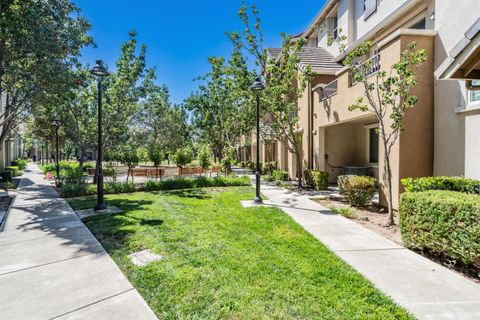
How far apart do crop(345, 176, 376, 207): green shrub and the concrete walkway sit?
296 inches

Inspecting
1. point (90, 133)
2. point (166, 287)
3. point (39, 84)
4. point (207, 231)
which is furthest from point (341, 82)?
point (90, 133)

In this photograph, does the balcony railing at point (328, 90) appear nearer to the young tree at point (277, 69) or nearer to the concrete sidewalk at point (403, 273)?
the young tree at point (277, 69)

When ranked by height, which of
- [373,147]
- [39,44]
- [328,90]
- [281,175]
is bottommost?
[281,175]

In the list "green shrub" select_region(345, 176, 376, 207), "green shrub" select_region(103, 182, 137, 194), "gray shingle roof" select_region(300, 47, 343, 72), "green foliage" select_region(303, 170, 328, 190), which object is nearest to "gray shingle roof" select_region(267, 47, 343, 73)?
"gray shingle roof" select_region(300, 47, 343, 72)

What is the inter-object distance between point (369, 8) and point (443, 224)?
38.4 ft

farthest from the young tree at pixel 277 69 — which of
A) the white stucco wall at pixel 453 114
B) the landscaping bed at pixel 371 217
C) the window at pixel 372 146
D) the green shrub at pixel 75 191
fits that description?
the green shrub at pixel 75 191

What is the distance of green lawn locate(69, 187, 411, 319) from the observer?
325 cm

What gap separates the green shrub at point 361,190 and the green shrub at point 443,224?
3.31 meters

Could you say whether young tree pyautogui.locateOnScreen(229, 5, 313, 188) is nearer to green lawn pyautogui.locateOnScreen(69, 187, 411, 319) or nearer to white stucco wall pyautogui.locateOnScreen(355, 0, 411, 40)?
white stucco wall pyautogui.locateOnScreen(355, 0, 411, 40)

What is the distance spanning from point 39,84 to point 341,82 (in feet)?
40.4

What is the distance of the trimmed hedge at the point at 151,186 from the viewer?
459 inches

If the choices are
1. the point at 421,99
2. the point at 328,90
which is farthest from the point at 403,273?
the point at 328,90

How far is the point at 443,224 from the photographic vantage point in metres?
4.39

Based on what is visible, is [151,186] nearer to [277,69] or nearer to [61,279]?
[277,69]
